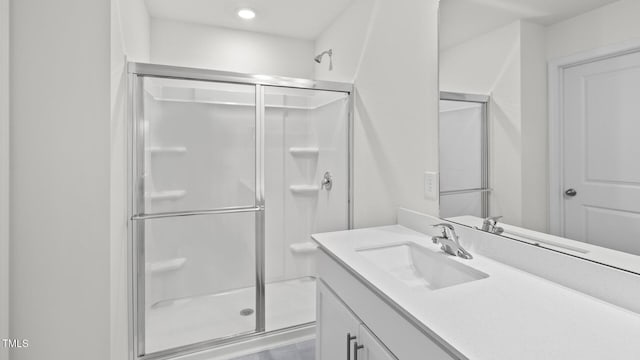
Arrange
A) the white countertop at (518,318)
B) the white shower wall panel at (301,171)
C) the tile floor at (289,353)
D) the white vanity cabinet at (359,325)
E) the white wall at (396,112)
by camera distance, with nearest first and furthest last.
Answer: the white countertop at (518,318)
the white vanity cabinet at (359,325)
the white wall at (396,112)
the tile floor at (289,353)
the white shower wall panel at (301,171)

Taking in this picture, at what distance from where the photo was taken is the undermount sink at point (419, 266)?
1.11m

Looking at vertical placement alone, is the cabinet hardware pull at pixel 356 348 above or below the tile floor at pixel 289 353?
above

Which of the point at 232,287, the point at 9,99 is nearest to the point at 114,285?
the point at 232,287

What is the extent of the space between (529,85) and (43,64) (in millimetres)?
1911

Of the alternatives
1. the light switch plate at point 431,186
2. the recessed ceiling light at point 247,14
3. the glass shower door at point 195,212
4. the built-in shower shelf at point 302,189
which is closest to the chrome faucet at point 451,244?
the light switch plate at point 431,186

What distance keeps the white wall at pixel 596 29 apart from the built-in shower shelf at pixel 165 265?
2.16 meters

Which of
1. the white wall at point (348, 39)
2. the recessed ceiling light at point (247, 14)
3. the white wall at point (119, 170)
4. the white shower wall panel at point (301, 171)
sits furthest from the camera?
the recessed ceiling light at point (247, 14)

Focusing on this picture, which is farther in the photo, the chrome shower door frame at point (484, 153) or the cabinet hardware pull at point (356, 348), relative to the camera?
the chrome shower door frame at point (484, 153)

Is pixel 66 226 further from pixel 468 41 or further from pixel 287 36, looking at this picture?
pixel 287 36

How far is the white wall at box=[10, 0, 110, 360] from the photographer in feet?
4.10

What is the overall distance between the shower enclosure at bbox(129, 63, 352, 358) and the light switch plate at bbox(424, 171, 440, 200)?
74 cm

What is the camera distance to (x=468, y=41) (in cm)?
128

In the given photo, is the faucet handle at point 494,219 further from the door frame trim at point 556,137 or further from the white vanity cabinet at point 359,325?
the white vanity cabinet at point 359,325

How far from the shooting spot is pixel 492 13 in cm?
118
